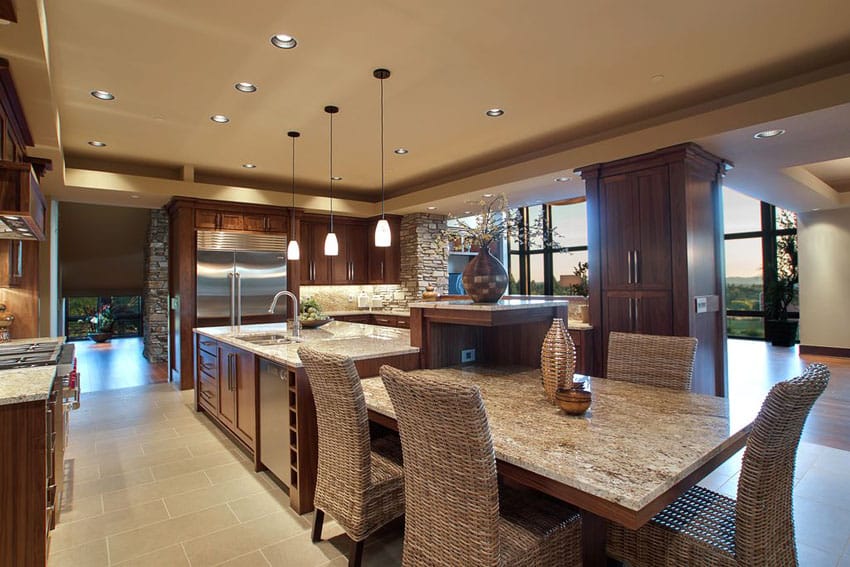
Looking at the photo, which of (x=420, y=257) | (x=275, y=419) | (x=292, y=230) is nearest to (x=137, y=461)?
(x=275, y=419)

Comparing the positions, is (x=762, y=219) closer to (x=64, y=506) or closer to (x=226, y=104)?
(x=226, y=104)

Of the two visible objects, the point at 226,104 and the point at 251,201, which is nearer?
the point at 226,104

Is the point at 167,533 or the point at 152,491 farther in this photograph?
the point at 152,491

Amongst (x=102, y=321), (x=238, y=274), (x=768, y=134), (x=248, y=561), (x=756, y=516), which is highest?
(x=768, y=134)

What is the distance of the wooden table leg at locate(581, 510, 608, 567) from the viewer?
1.50 meters

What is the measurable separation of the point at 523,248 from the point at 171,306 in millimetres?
8548

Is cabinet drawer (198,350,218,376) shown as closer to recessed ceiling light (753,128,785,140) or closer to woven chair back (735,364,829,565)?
woven chair back (735,364,829,565)

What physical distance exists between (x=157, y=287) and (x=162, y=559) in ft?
21.5

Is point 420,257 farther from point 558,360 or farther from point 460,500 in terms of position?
point 460,500

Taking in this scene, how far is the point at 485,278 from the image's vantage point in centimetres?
259

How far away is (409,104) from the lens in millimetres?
3693

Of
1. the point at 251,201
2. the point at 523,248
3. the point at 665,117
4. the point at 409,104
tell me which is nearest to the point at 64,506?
the point at 409,104

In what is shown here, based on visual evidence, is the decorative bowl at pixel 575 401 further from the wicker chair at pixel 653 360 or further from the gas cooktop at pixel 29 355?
the gas cooktop at pixel 29 355

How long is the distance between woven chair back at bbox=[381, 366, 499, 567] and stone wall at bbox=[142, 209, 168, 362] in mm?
7463
